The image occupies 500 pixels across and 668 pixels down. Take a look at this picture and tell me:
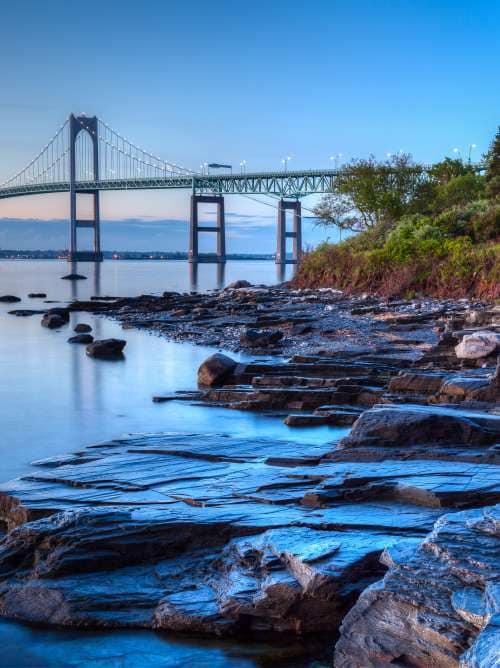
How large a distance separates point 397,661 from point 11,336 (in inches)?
745

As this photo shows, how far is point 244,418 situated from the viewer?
902cm

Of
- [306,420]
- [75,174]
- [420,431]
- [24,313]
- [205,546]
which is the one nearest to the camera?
[205,546]

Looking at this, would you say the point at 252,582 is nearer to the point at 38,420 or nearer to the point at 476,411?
the point at 476,411

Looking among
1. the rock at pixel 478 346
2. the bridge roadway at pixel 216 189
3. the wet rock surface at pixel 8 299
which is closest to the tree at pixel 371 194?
the wet rock surface at pixel 8 299

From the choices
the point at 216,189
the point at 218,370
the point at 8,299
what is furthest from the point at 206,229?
the point at 218,370

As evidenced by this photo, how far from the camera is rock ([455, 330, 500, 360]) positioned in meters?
11.1

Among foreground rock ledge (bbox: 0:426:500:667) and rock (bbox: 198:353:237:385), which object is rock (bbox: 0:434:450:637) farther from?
rock (bbox: 198:353:237:385)

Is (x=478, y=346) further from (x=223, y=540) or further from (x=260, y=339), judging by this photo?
(x=223, y=540)

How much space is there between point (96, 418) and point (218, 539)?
5.97m

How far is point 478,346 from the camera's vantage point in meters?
11.2

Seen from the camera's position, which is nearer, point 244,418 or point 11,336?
point 244,418

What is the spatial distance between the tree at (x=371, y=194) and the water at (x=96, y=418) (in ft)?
54.6

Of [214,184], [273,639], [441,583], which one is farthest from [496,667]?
[214,184]

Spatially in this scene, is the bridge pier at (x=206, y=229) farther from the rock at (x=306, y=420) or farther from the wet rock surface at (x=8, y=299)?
the rock at (x=306, y=420)
